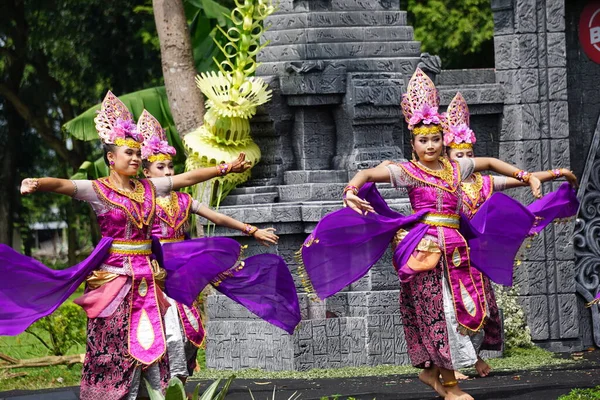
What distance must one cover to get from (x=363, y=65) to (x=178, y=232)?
2.76 m

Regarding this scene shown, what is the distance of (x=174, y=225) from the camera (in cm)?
989

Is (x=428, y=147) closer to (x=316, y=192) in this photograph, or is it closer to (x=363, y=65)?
(x=316, y=192)

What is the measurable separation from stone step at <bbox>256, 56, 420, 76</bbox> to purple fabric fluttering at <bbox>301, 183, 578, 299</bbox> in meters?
2.54

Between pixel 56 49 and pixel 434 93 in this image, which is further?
pixel 56 49

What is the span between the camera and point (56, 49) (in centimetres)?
2311

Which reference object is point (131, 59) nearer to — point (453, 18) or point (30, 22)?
point (30, 22)

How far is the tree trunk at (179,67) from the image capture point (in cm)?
1404

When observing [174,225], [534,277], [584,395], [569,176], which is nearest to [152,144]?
[174,225]

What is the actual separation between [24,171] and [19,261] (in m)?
21.1

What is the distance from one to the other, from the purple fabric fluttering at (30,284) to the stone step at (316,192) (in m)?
3.63

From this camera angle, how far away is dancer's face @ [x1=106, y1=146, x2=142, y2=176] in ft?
27.2

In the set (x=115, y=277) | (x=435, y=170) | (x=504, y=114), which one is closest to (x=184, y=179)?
(x=115, y=277)

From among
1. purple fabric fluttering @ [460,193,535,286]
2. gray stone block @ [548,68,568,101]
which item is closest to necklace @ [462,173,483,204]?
purple fabric fluttering @ [460,193,535,286]

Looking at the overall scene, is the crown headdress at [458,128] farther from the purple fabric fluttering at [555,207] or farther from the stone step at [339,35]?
the stone step at [339,35]
